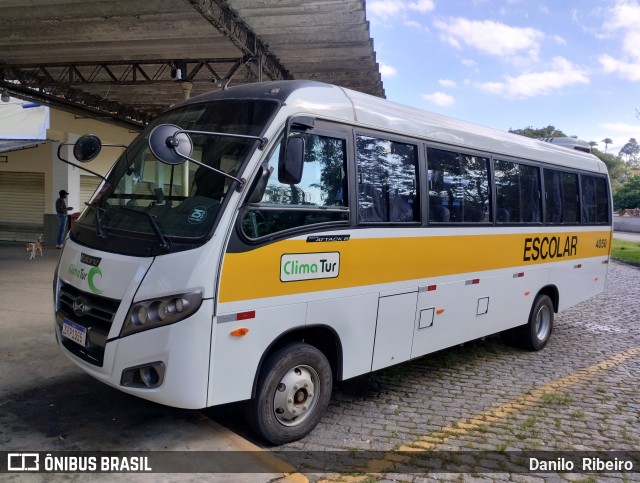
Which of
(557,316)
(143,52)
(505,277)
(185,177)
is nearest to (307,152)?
(185,177)

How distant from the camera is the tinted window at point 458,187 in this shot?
549cm

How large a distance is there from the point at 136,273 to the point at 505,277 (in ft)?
15.5

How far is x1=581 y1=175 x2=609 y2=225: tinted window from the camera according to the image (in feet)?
27.6

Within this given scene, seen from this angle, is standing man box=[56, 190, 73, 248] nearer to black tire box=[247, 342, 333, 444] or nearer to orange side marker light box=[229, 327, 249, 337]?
black tire box=[247, 342, 333, 444]

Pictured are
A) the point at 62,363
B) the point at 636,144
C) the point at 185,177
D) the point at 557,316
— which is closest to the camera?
the point at 185,177

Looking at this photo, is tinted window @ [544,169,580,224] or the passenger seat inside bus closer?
the passenger seat inside bus

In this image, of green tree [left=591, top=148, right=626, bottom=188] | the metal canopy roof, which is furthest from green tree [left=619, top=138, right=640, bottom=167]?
the metal canopy roof

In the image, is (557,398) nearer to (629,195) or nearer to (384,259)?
(384,259)

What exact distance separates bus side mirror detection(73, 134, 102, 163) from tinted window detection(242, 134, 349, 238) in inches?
74.9

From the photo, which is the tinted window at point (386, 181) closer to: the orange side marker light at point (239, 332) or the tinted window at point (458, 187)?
the tinted window at point (458, 187)

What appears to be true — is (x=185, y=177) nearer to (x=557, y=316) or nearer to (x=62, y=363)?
(x=62, y=363)

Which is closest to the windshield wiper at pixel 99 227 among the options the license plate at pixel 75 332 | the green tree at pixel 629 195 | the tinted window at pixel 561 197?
the license plate at pixel 75 332

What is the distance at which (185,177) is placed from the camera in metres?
4.14

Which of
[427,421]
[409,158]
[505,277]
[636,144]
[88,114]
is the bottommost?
[427,421]
